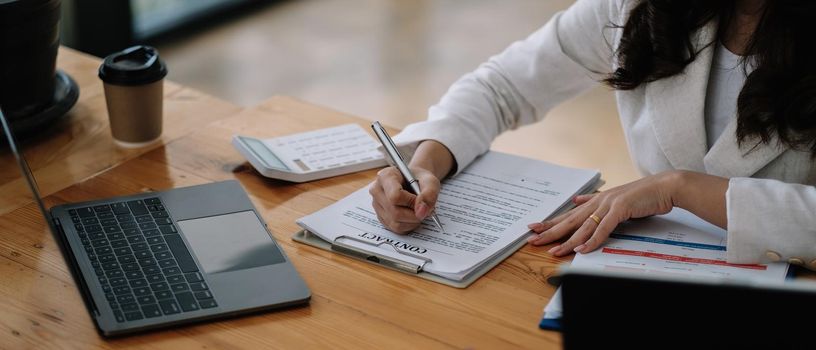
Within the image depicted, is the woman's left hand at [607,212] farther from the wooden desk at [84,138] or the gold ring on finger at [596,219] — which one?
the wooden desk at [84,138]

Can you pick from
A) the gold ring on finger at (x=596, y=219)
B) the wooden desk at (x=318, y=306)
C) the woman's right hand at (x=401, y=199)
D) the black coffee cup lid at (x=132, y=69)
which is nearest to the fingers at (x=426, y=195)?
the woman's right hand at (x=401, y=199)

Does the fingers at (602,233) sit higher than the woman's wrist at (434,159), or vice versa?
the fingers at (602,233)

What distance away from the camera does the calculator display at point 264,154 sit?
1.45 metres

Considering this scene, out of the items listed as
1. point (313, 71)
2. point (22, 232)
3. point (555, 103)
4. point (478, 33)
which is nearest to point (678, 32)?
point (555, 103)

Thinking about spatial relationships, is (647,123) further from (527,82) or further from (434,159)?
(434,159)

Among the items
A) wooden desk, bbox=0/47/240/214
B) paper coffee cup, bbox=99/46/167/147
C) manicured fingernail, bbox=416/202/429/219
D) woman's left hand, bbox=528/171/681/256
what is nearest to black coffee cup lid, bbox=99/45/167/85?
paper coffee cup, bbox=99/46/167/147

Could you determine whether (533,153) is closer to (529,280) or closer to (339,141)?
(339,141)

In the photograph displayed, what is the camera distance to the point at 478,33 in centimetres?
455

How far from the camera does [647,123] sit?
4.94 ft

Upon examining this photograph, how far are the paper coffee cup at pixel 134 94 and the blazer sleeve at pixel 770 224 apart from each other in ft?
2.92

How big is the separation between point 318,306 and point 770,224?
0.58 metres

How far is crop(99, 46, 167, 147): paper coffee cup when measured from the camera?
1501 millimetres

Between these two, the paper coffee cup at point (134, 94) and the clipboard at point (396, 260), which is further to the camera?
the paper coffee cup at point (134, 94)

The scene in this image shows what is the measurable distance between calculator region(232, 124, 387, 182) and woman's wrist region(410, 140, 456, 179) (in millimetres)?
87
